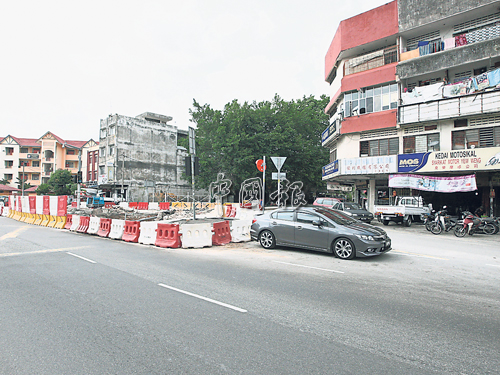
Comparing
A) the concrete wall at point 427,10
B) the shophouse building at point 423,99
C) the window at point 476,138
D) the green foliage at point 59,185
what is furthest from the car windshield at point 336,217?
the green foliage at point 59,185

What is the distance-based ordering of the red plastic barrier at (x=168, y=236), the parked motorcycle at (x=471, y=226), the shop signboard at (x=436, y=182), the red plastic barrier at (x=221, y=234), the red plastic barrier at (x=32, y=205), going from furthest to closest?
the red plastic barrier at (x=32, y=205), the shop signboard at (x=436, y=182), the parked motorcycle at (x=471, y=226), the red plastic barrier at (x=221, y=234), the red plastic barrier at (x=168, y=236)

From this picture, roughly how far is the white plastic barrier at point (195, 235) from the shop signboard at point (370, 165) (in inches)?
653

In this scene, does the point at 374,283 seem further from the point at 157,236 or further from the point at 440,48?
the point at 440,48

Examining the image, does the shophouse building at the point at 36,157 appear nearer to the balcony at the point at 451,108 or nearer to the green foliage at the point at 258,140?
the green foliage at the point at 258,140

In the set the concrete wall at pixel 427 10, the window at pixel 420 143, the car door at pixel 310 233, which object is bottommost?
the car door at pixel 310 233

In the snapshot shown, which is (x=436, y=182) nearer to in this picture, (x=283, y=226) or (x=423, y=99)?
(x=423, y=99)

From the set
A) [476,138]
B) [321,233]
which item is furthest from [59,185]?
[476,138]

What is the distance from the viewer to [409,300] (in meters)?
5.39

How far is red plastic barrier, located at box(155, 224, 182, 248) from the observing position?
36.6 ft

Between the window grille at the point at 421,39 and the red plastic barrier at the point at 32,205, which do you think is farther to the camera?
the window grille at the point at 421,39

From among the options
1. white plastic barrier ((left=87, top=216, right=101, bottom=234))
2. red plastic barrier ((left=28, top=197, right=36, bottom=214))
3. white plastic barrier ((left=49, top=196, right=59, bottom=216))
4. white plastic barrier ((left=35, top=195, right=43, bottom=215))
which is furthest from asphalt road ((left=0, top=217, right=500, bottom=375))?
red plastic barrier ((left=28, top=197, right=36, bottom=214))

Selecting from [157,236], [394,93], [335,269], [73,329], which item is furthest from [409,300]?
[394,93]

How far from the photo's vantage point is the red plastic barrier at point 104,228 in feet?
45.3

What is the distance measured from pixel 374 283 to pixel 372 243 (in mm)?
2444
